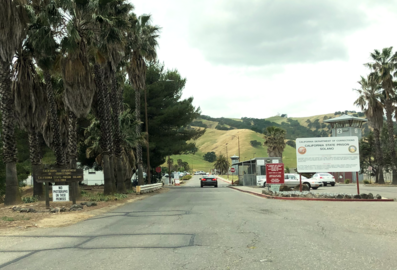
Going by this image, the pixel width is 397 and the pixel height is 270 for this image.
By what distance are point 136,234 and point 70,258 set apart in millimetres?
2567

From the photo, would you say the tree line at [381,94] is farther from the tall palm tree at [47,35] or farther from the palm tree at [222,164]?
the palm tree at [222,164]

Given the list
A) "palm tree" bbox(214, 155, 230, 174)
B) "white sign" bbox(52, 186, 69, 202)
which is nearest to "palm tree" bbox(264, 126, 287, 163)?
"white sign" bbox(52, 186, 69, 202)

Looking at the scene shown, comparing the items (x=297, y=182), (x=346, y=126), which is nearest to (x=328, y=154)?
(x=297, y=182)

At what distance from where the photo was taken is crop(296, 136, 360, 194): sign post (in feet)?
70.9

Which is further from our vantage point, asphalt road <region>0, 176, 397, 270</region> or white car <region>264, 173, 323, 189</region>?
white car <region>264, 173, 323, 189</region>

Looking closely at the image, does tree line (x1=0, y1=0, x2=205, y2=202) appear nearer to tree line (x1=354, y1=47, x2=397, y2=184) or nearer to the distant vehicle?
the distant vehicle

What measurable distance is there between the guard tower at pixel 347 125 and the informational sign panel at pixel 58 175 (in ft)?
177

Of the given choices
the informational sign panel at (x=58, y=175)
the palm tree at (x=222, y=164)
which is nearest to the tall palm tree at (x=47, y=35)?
the informational sign panel at (x=58, y=175)

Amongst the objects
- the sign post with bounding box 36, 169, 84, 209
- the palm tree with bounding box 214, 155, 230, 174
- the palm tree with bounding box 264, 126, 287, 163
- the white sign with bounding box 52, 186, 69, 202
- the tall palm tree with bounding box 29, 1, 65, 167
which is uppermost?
the tall palm tree with bounding box 29, 1, 65, 167

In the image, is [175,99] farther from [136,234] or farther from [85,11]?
[136,234]

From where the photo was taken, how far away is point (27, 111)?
19.8 metres

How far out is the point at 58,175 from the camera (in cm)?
1664

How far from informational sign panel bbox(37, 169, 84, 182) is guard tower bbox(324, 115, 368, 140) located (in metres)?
54.1

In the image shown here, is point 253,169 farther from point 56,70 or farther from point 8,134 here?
point 8,134
